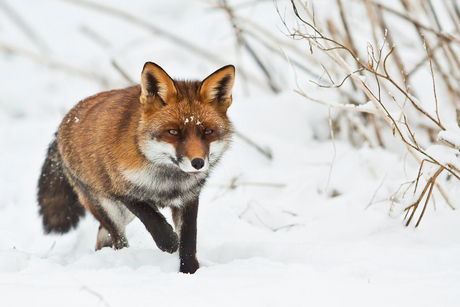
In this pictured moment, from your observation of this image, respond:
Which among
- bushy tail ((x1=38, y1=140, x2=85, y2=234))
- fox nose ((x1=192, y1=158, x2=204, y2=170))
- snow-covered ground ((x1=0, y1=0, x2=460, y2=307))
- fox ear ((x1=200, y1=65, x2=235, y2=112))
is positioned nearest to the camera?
snow-covered ground ((x1=0, y1=0, x2=460, y2=307))

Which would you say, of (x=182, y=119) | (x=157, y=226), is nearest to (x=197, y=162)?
(x=182, y=119)

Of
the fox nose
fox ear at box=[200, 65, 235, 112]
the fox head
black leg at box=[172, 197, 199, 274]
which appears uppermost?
fox ear at box=[200, 65, 235, 112]

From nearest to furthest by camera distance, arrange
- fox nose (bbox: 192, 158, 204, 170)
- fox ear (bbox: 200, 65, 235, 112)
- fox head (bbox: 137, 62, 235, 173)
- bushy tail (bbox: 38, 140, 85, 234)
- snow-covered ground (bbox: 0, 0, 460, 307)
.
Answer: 1. snow-covered ground (bbox: 0, 0, 460, 307)
2. fox nose (bbox: 192, 158, 204, 170)
3. fox head (bbox: 137, 62, 235, 173)
4. fox ear (bbox: 200, 65, 235, 112)
5. bushy tail (bbox: 38, 140, 85, 234)

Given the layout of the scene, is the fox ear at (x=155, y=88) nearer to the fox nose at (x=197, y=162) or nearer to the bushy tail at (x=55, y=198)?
the fox nose at (x=197, y=162)

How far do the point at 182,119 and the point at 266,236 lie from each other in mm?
1532

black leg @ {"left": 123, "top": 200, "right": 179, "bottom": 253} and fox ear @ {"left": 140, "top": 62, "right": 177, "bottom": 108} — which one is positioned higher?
fox ear @ {"left": 140, "top": 62, "right": 177, "bottom": 108}

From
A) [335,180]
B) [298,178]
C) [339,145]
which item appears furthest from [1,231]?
[339,145]

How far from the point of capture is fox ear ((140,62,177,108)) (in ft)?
9.82

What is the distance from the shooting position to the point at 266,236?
398 centimetres

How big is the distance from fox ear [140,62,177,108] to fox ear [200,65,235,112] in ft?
0.78

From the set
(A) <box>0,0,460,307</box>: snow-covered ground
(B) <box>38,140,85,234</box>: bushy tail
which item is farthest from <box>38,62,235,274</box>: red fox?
(B) <box>38,140,85,234</box>: bushy tail

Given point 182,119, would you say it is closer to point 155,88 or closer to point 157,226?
point 155,88

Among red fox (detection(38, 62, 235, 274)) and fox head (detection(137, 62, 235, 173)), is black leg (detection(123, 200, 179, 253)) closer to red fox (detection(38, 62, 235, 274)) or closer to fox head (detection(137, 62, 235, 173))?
red fox (detection(38, 62, 235, 274))

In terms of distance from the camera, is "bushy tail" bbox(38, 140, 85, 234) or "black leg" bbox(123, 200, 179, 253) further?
"bushy tail" bbox(38, 140, 85, 234)
